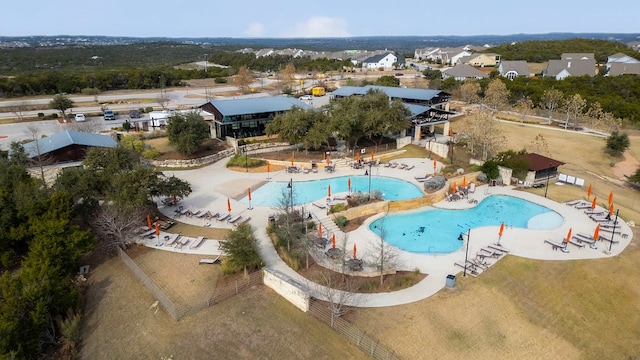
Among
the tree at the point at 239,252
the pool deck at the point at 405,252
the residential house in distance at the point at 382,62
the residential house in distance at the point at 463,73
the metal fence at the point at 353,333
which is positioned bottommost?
the metal fence at the point at 353,333

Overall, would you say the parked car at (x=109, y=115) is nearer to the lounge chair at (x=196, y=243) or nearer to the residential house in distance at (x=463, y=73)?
the lounge chair at (x=196, y=243)

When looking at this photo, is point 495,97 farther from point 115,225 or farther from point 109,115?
point 109,115

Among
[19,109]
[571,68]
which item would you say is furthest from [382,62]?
[19,109]

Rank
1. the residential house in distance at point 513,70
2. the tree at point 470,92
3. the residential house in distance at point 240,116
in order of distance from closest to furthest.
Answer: the residential house in distance at point 240,116
the tree at point 470,92
the residential house in distance at point 513,70

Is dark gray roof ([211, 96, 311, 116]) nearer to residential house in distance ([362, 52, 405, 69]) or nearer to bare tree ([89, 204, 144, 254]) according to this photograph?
bare tree ([89, 204, 144, 254])

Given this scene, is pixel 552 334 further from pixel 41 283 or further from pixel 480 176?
pixel 41 283

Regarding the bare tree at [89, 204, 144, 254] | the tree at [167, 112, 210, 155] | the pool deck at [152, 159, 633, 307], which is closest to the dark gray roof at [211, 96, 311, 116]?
the tree at [167, 112, 210, 155]

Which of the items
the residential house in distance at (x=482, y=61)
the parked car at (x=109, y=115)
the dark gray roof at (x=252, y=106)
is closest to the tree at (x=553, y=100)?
the dark gray roof at (x=252, y=106)

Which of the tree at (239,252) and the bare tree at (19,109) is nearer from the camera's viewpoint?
the tree at (239,252)
